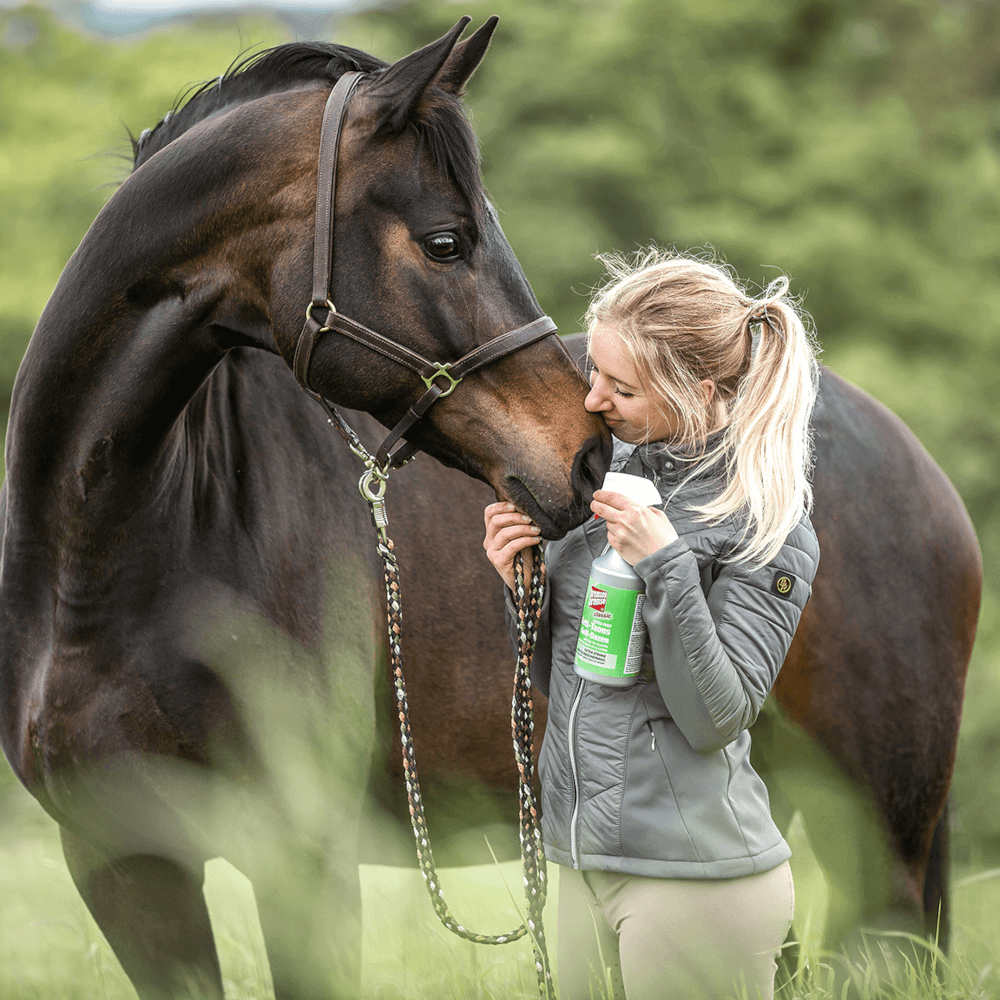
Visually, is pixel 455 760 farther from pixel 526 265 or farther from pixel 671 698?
pixel 526 265

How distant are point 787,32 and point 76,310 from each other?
9.27m

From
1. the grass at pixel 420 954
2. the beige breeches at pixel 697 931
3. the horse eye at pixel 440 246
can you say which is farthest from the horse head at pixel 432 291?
the grass at pixel 420 954

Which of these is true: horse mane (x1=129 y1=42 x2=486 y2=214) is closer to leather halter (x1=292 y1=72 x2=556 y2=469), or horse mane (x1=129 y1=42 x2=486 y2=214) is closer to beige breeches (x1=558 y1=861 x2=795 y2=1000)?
leather halter (x1=292 y1=72 x2=556 y2=469)

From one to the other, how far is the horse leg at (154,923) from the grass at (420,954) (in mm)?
436

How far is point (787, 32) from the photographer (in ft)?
30.5

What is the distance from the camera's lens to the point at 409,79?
172cm

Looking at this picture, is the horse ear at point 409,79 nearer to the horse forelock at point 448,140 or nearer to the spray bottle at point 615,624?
the horse forelock at point 448,140

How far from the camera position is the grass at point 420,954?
7.84 feet

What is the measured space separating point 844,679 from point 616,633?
1315 mm

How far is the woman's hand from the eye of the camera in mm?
1672

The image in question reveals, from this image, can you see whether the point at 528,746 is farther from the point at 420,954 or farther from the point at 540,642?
the point at 420,954

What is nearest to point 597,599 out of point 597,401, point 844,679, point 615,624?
point 615,624

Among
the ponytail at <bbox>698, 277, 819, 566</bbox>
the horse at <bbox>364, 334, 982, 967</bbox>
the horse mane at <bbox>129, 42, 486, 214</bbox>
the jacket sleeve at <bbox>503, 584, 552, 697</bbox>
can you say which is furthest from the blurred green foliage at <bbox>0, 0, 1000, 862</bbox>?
the jacket sleeve at <bbox>503, 584, 552, 697</bbox>

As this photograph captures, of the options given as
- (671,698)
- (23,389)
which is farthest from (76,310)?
(671,698)
